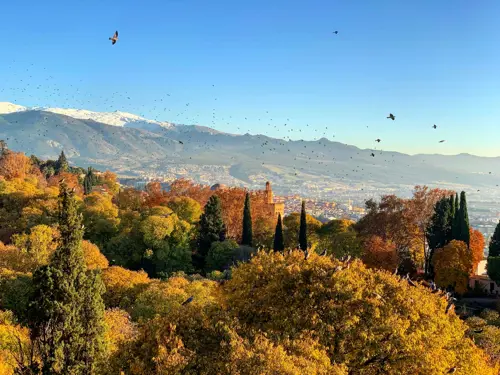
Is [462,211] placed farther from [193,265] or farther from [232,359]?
[232,359]

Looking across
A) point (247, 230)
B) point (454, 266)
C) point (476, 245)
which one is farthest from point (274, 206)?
point (454, 266)

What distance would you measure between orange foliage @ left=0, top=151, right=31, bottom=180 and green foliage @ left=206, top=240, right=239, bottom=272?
4246 cm

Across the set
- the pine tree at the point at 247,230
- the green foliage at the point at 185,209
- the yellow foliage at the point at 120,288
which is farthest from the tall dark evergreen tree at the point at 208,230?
the yellow foliage at the point at 120,288

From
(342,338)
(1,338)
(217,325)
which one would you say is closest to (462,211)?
(342,338)

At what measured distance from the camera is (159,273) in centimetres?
4459

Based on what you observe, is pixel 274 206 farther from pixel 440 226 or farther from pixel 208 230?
pixel 440 226

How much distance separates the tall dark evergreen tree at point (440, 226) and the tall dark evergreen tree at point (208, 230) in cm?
2391

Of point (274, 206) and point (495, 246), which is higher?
point (274, 206)

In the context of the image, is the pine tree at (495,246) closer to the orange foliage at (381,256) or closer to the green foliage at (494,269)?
the green foliage at (494,269)

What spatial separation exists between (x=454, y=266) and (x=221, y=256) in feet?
77.7

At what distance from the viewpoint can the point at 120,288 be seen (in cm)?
3284

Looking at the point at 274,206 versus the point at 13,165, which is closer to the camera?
the point at 274,206

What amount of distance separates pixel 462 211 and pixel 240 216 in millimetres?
29265

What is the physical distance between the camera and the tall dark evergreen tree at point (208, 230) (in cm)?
5356
